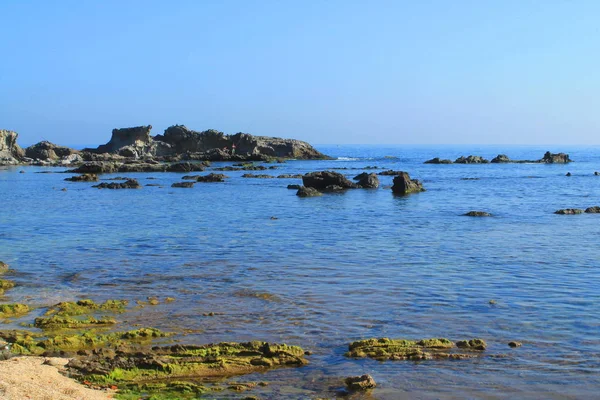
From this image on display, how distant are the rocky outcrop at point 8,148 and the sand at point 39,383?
75343 mm

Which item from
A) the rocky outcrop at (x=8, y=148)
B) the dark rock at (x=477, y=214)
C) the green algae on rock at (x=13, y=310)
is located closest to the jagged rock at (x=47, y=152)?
the rocky outcrop at (x=8, y=148)

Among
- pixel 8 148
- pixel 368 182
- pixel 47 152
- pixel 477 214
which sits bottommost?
pixel 477 214

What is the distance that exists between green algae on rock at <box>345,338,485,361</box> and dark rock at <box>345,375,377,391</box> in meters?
1.03

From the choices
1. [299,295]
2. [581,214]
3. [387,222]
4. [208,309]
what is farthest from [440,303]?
[581,214]

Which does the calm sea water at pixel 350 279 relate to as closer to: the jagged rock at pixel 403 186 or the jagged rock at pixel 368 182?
the jagged rock at pixel 403 186

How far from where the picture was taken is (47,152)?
3305 inches

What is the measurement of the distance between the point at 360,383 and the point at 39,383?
3.93 metres

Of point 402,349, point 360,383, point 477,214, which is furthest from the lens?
point 477,214

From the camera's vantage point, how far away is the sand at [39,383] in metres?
6.99

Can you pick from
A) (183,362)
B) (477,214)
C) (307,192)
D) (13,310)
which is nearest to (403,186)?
(307,192)

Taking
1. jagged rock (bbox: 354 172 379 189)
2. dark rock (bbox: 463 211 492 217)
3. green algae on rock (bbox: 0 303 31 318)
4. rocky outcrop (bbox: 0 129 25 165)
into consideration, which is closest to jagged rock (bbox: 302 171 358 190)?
jagged rock (bbox: 354 172 379 189)

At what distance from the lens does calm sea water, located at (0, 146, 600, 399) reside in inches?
351

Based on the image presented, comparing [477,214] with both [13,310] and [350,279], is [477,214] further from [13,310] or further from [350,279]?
[13,310]

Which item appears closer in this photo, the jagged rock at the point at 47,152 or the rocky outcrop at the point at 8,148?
the rocky outcrop at the point at 8,148
